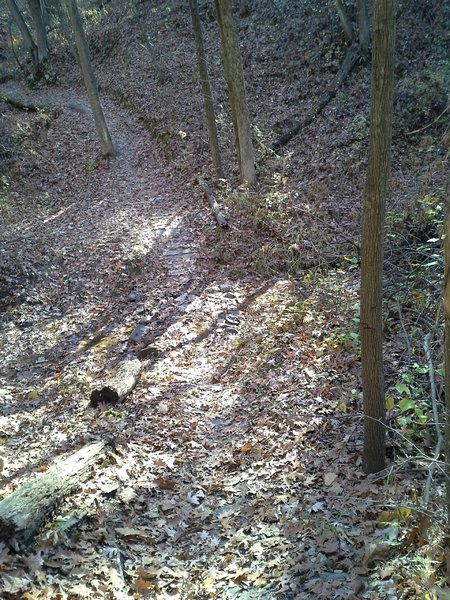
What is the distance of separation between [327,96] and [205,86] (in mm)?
5111

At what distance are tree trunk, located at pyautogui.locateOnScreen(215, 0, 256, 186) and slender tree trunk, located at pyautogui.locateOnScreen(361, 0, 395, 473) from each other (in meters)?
9.96

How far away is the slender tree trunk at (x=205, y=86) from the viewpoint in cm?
1268

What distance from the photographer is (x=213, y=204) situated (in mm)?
13641

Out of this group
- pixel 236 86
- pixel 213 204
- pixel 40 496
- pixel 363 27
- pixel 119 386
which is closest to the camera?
pixel 40 496

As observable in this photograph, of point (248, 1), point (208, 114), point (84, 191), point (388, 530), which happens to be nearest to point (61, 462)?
point (388, 530)

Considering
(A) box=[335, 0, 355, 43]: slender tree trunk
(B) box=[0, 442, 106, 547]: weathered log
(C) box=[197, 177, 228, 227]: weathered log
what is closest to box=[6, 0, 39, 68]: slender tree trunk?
(A) box=[335, 0, 355, 43]: slender tree trunk

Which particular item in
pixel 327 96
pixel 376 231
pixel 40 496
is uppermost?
pixel 327 96

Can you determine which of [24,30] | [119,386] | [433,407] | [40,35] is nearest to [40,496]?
[119,386]

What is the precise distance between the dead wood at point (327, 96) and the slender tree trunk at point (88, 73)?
6944mm

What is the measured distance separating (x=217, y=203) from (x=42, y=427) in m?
8.54

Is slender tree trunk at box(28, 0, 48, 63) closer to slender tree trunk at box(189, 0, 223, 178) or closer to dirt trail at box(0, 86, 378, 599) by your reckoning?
slender tree trunk at box(189, 0, 223, 178)

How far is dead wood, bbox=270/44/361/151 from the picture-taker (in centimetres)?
1609

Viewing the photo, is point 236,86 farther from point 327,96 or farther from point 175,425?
point 175,425

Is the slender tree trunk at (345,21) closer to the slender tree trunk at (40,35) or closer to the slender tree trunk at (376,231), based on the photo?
the slender tree trunk at (376,231)
